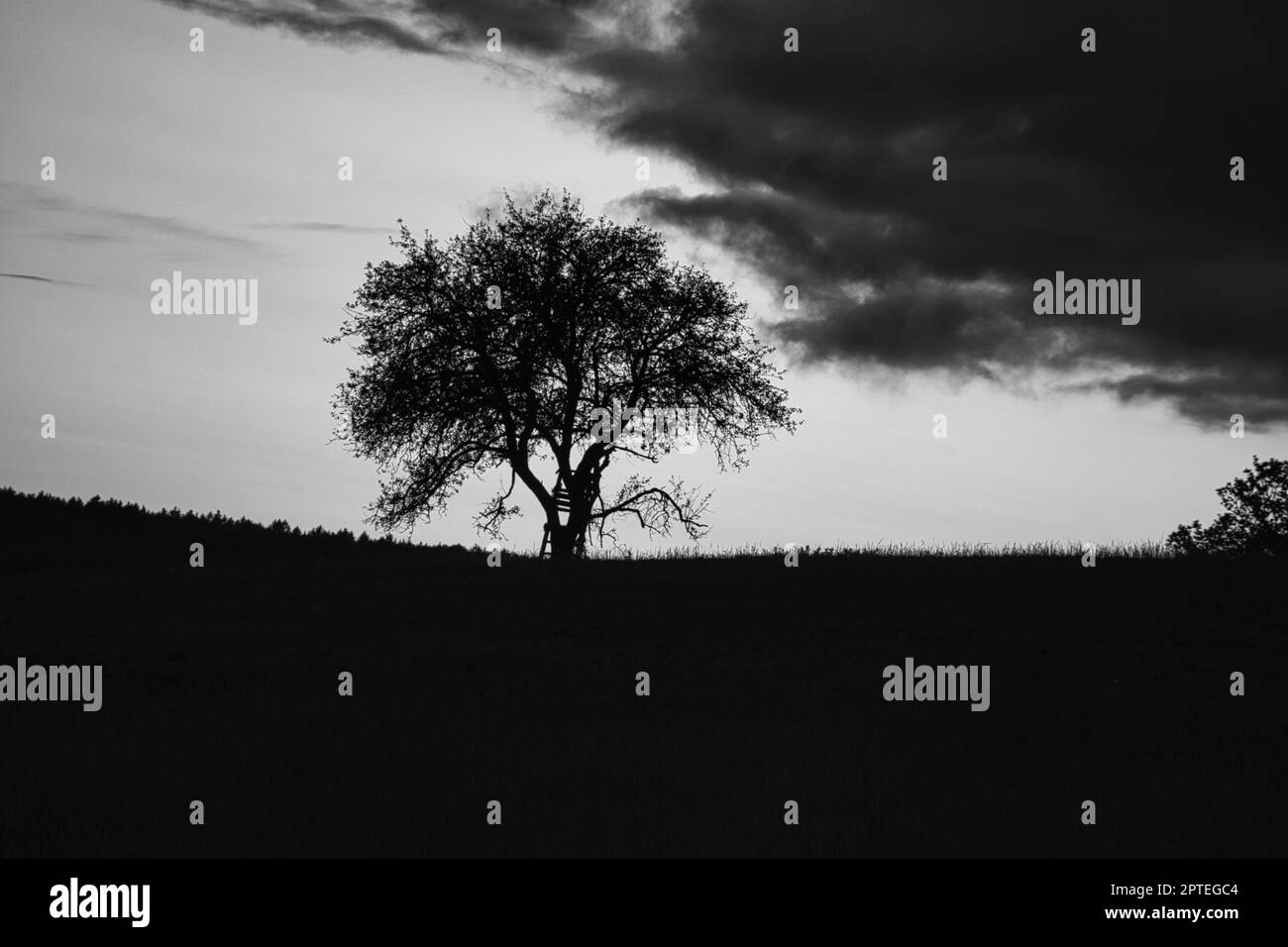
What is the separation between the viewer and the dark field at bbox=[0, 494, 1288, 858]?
11828 millimetres

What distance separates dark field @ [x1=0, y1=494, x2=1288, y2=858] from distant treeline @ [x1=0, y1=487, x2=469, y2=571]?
32.3 feet

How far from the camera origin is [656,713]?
Result: 18.8m

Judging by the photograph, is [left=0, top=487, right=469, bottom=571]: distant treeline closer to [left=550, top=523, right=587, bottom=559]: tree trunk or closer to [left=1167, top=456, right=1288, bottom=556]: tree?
[left=550, top=523, right=587, bottom=559]: tree trunk

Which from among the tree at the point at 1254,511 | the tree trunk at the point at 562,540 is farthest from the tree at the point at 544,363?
the tree at the point at 1254,511

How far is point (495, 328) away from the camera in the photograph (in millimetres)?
39688

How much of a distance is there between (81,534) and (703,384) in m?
27.3

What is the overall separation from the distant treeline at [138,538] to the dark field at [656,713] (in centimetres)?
986

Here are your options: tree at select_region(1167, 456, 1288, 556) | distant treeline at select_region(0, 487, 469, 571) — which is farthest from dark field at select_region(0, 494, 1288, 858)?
tree at select_region(1167, 456, 1288, 556)

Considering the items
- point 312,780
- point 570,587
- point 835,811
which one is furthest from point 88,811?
point 570,587

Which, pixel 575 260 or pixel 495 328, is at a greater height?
pixel 575 260

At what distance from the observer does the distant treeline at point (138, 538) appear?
4675 cm
